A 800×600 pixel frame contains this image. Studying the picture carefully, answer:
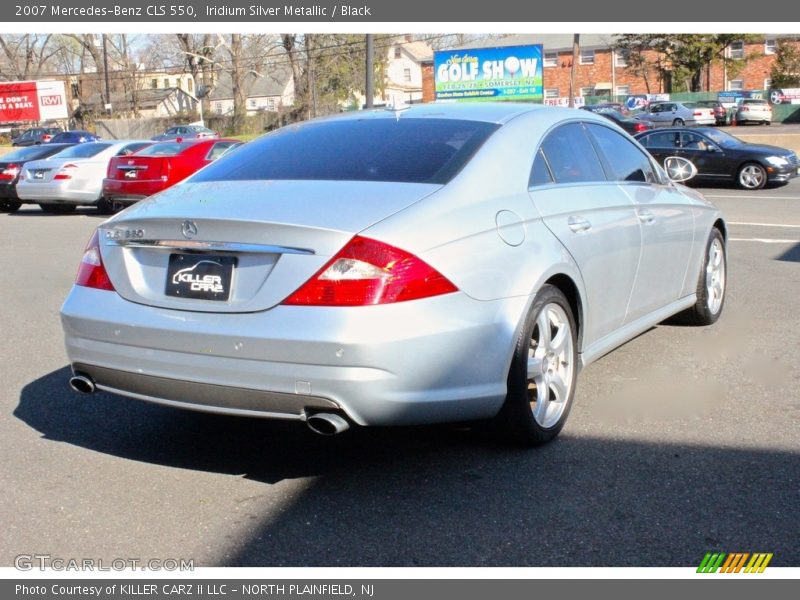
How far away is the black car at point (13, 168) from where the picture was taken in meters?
19.1

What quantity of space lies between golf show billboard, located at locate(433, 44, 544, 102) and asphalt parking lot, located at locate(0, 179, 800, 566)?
3781 cm

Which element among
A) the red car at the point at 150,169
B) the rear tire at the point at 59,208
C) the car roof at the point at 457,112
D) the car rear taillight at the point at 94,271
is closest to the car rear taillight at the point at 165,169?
the red car at the point at 150,169

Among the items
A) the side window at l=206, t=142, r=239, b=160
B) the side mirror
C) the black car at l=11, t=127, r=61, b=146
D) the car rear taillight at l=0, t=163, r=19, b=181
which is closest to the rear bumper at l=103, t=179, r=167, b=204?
the side window at l=206, t=142, r=239, b=160

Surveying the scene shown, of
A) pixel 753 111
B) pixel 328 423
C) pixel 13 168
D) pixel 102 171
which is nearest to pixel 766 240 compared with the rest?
pixel 328 423

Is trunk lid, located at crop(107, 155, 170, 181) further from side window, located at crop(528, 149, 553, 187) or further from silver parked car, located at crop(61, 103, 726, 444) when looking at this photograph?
side window, located at crop(528, 149, 553, 187)

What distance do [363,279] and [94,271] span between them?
4.45 feet

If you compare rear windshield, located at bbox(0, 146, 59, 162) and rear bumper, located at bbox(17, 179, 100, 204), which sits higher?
rear windshield, located at bbox(0, 146, 59, 162)

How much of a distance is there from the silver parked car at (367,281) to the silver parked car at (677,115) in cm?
4502

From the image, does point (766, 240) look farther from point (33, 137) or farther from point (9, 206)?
point (33, 137)

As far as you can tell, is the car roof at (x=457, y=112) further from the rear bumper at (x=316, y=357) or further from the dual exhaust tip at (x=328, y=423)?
the dual exhaust tip at (x=328, y=423)

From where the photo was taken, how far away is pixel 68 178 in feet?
58.5

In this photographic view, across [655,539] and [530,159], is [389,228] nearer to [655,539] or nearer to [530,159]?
[530,159]

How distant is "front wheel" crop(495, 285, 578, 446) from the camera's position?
418cm

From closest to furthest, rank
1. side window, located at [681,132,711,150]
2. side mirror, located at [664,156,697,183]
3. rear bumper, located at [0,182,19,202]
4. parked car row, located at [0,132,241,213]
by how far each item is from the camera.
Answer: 1. side mirror, located at [664,156,697,183]
2. parked car row, located at [0,132,241,213]
3. rear bumper, located at [0,182,19,202]
4. side window, located at [681,132,711,150]
